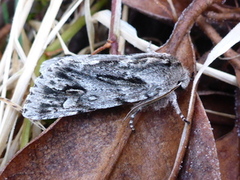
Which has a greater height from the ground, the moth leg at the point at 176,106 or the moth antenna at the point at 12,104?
the moth leg at the point at 176,106

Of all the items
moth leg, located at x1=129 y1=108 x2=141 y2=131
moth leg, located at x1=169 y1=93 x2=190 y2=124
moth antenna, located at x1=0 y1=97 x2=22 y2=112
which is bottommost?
moth antenna, located at x1=0 y1=97 x2=22 y2=112

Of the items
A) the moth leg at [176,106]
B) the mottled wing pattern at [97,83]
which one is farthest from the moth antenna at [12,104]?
the moth leg at [176,106]

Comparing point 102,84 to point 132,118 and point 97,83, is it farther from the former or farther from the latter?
point 132,118

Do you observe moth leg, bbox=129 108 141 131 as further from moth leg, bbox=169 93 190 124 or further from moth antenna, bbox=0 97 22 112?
moth antenna, bbox=0 97 22 112

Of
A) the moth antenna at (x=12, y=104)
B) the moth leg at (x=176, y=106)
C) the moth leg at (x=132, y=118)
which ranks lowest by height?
the moth antenna at (x=12, y=104)

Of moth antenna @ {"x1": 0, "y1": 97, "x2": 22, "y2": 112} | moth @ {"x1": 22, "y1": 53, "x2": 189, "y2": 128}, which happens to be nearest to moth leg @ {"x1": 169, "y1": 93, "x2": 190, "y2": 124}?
moth @ {"x1": 22, "y1": 53, "x2": 189, "y2": 128}

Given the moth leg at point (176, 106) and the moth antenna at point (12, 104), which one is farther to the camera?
the moth antenna at point (12, 104)

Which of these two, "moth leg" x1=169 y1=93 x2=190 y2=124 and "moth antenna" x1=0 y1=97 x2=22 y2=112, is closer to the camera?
"moth leg" x1=169 y1=93 x2=190 y2=124

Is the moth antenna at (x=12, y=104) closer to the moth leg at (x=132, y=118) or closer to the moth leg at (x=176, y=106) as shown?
the moth leg at (x=132, y=118)
